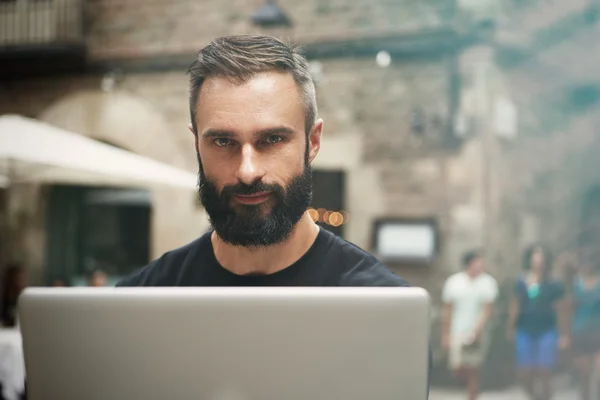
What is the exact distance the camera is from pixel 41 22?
20.3 ft

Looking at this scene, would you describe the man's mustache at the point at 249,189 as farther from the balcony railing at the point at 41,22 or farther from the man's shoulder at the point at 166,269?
the balcony railing at the point at 41,22

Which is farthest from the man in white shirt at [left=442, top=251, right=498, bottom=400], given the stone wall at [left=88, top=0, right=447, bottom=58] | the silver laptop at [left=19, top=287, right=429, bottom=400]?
the silver laptop at [left=19, top=287, right=429, bottom=400]

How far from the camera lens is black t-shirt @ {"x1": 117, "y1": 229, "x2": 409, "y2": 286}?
1.48 meters

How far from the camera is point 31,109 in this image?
20.4ft

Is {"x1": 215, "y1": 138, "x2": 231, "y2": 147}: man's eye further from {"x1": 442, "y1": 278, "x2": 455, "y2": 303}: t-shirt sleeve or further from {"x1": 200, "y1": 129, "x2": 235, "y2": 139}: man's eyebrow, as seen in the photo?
{"x1": 442, "y1": 278, "x2": 455, "y2": 303}: t-shirt sleeve

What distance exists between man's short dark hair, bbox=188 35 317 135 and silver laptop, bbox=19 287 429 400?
0.71 metres

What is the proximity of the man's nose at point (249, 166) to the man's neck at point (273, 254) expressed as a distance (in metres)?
0.14

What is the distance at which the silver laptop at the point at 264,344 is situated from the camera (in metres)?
0.85

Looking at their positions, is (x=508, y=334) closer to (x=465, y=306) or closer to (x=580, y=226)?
(x=465, y=306)

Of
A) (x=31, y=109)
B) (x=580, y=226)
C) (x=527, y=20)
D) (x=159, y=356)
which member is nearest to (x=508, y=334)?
(x=580, y=226)

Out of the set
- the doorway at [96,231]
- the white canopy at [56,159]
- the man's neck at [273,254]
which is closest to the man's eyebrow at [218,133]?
the man's neck at [273,254]

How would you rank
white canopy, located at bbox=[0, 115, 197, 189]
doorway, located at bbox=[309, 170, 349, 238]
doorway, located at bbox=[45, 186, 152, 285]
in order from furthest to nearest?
doorway, located at bbox=[45, 186, 152, 285], doorway, located at bbox=[309, 170, 349, 238], white canopy, located at bbox=[0, 115, 197, 189]

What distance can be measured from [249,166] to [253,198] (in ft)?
0.26

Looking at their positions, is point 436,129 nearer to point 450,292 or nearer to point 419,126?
point 419,126
